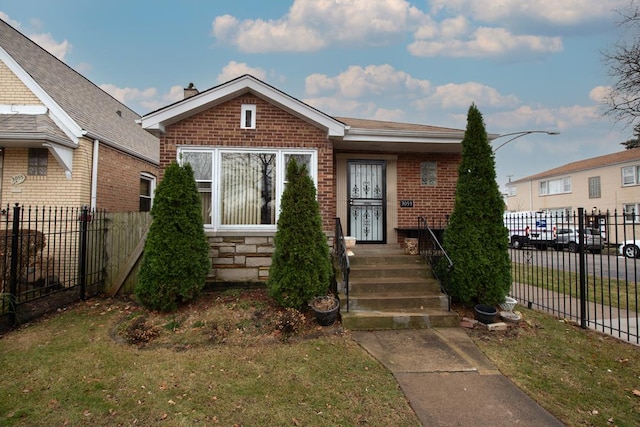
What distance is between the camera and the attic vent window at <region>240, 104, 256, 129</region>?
6582 mm

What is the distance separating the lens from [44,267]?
6.88 meters

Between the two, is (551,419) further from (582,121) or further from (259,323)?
(582,121)

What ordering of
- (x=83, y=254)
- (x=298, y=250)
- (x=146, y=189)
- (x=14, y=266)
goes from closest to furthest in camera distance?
(x=14, y=266)
(x=298, y=250)
(x=83, y=254)
(x=146, y=189)

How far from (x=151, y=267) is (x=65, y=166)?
4115 mm

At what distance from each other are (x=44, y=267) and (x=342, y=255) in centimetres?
663

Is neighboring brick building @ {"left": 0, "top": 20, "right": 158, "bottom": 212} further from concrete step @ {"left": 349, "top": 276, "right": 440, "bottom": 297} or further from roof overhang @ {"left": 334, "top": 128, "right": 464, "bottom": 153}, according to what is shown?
concrete step @ {"left": 349, "top": 276, "right": 440, "bottom": 297}

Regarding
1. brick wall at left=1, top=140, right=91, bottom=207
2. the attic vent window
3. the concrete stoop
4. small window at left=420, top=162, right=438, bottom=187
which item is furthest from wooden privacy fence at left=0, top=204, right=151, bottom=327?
small window at left=420, top=162, right=438, bottom=187

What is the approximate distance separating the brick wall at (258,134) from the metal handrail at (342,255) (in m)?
0.35

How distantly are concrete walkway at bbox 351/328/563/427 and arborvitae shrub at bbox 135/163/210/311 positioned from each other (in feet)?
9.88

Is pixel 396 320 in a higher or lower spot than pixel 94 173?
lower

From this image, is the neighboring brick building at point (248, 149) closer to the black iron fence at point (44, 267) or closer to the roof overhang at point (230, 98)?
the roof overhang at point (230, 98)

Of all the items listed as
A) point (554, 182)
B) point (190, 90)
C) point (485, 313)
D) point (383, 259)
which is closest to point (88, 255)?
point (190, 90)

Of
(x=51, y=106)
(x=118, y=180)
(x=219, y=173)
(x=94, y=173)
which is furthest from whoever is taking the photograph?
(x=118, y=180)

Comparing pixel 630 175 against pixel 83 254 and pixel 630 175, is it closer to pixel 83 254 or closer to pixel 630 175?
pixel 630 175
